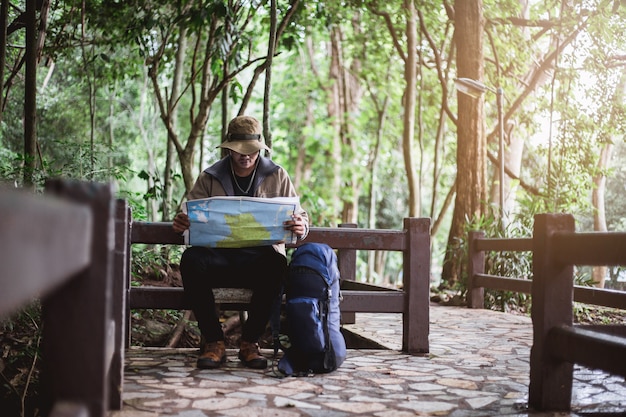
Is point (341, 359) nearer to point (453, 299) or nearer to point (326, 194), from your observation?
point (453, 299)

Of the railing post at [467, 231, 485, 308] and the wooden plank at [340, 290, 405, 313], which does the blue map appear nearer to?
the wooden plank at [340, 290, 405, 313]

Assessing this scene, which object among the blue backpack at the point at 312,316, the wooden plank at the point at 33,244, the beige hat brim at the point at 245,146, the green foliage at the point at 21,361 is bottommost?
the green foliage at the point at 21,361

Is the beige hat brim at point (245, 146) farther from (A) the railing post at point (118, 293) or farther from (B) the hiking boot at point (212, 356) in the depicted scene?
(A) the railing post at point (118, 293)

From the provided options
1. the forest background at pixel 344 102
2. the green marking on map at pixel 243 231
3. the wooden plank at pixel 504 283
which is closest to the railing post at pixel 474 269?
A: the wooden plank at pixel 504 283

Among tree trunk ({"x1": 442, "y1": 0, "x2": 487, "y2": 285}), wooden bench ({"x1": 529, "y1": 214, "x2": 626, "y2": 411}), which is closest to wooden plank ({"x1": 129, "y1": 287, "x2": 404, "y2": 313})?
wooden bench ({"x1": 529, "y1": 214, "x2": 626, "y2": 411})

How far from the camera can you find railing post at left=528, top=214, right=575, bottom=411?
136 inches

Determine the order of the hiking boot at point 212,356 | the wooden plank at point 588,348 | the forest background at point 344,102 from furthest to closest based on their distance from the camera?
the forest background at point 344,102
the hiking boot at point 212,356
the wooden plank at point 588,348

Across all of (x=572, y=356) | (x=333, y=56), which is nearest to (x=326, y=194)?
(x=333, y=56)

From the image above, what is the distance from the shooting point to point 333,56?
1845cm

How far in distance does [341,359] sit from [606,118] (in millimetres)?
11822

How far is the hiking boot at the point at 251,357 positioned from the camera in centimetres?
457

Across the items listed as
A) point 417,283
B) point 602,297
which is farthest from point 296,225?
point 602,297

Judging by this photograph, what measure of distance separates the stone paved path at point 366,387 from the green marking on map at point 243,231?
0.85 m

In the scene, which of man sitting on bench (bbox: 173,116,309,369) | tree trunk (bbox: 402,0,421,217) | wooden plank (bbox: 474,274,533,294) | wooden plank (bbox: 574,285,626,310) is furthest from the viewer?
tree trunk (bbox: 402,0,421,217)
